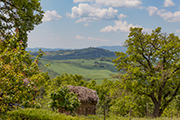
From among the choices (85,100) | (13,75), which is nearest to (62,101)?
(85,100)

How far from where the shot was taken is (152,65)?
947 inches

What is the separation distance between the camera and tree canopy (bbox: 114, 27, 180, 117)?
21.6 m

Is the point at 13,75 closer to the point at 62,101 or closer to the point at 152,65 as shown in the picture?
the point at 62,101

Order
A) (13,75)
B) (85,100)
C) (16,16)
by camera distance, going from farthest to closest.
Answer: (85,100), (16,16), (13,75)

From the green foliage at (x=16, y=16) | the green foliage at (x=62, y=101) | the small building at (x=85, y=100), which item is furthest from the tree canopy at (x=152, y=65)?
the green foliage at (x=16, y=16)


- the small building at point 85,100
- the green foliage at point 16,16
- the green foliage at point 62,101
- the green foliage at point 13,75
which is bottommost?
the small building at point 85,100

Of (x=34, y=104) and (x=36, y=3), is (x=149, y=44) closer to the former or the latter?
(x=36, y=3)

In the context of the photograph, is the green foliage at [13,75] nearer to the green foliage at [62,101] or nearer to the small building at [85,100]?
the green foliage at [62,101]

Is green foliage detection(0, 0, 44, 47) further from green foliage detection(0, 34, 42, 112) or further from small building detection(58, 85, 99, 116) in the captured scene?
small building detection(58, 85, 99, 116)

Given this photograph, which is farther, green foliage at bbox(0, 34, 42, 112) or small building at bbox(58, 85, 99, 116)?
small building at bbox(58, 85, 99, 116)

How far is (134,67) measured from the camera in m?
23.9

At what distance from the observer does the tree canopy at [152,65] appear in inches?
851

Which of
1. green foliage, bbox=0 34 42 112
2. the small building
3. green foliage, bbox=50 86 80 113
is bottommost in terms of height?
the small building

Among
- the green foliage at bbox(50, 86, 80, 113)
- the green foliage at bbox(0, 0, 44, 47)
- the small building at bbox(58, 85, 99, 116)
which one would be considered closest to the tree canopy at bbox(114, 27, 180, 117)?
the small building at bbox(58, 85, 99, 116)
